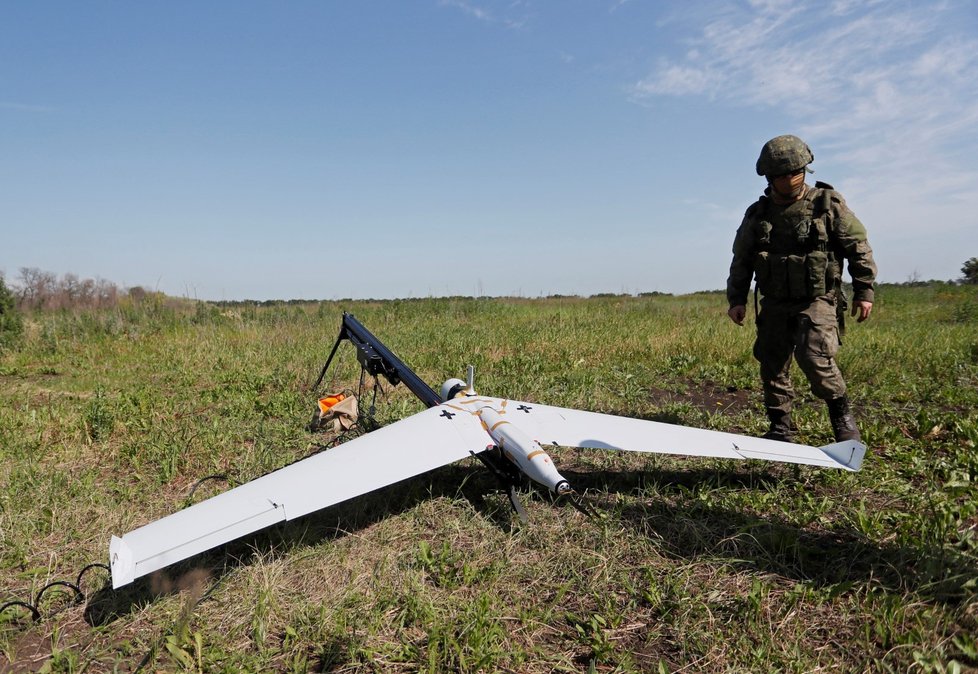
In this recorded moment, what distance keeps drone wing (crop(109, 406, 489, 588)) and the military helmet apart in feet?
10.2

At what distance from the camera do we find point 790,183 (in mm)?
4090

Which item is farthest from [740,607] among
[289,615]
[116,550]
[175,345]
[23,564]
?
[175,345]

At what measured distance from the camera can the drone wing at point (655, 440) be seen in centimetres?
318

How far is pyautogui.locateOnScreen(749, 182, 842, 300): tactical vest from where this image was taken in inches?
161

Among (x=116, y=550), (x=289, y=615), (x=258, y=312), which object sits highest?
(x=258, y=312)

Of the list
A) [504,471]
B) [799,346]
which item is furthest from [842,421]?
[504,471]

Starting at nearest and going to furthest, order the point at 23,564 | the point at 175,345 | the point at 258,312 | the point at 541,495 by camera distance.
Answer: the point at 23,564 < the point at 541,495 < the point at 175,345 < the point at 258,312

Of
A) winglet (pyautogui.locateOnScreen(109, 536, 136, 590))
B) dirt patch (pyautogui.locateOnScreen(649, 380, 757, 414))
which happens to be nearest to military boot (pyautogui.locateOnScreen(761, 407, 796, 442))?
dirt patch (pyautogui.locateOnScreen(649, 380, 757, 414))

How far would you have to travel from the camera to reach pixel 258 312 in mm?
14617

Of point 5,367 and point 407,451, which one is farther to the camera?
point 5,367

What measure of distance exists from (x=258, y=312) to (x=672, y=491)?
13719 mm

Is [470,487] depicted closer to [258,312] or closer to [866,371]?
[866,371]

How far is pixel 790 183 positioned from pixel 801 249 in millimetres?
546

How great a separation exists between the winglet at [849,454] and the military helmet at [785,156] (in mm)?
2146
